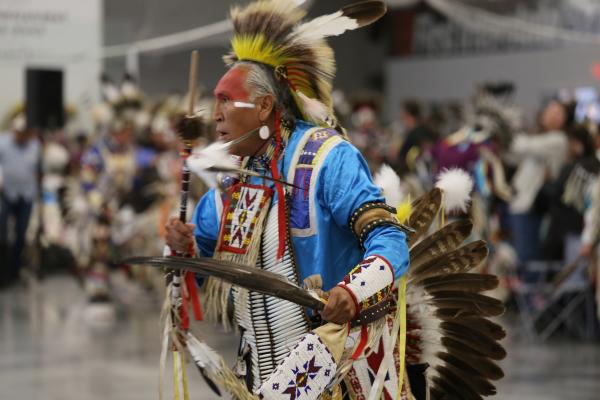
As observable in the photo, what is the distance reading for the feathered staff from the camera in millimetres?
3039

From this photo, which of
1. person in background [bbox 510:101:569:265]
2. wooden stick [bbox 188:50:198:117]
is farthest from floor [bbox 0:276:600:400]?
wooden stick [bbox 188:50:198:117]

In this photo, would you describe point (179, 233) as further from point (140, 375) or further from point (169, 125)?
point (169, 125)

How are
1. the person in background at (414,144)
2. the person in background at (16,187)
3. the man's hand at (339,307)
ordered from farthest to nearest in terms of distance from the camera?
the person in background at (16,187), the person in background at (414,144), the man's hand at (339,307)

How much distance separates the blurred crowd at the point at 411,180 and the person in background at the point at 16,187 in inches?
0.5

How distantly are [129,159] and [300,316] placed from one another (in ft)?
24.2

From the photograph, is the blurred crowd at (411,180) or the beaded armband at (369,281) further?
the blurred crowd at (411,180)

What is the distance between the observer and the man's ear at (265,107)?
2.99m

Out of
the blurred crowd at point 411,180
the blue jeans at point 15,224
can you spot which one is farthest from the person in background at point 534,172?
the blue jeans at point 15,224

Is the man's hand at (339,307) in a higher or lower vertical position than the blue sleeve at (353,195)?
lower

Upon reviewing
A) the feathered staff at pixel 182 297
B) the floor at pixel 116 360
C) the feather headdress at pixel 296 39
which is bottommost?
the floor at pixel 116 360

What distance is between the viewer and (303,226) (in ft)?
9.53

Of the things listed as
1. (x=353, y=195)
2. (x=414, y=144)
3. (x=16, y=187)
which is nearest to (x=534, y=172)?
(x=414, y=144)

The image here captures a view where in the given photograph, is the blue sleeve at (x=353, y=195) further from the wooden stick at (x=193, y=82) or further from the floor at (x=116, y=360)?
the floor at (x=116, y=360)

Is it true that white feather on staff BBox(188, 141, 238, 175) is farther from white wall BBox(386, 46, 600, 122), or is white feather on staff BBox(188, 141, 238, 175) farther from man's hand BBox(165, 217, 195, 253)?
white wall BBox(386, 46, 600, 122)
